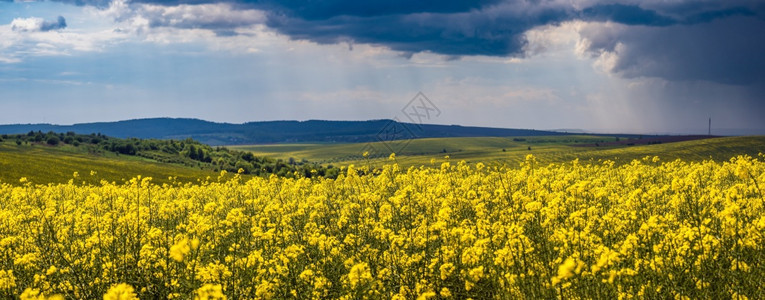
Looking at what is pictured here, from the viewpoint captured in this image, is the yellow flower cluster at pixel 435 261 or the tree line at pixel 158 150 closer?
the yellow flower cluster at pixel 435 261

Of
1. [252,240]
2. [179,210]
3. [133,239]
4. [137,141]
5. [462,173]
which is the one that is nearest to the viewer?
[133,239]

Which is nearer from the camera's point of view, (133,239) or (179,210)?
(133,239)

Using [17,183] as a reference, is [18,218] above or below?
above

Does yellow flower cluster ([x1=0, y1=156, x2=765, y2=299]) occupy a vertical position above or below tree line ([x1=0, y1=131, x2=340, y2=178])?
above

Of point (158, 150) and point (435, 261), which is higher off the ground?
point (435, 261)

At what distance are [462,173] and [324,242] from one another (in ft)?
61.0

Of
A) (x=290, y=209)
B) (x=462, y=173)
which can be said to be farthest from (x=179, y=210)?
(x=462, y=173)

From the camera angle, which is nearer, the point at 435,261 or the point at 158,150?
the point at 435,261

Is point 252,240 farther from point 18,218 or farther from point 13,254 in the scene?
point 18,218

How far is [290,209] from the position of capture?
1552 cm

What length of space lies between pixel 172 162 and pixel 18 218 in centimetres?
14108

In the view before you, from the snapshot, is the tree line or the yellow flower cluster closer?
the yellow flower cluster

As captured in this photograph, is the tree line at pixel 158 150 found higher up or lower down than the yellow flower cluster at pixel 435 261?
lower down

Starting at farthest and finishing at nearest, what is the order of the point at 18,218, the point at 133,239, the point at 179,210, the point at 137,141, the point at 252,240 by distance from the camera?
1. the point at 137,141
2. the point at 179,210
3. the point at 18,218
4. the point at 252,240
5. the point at 133,239
